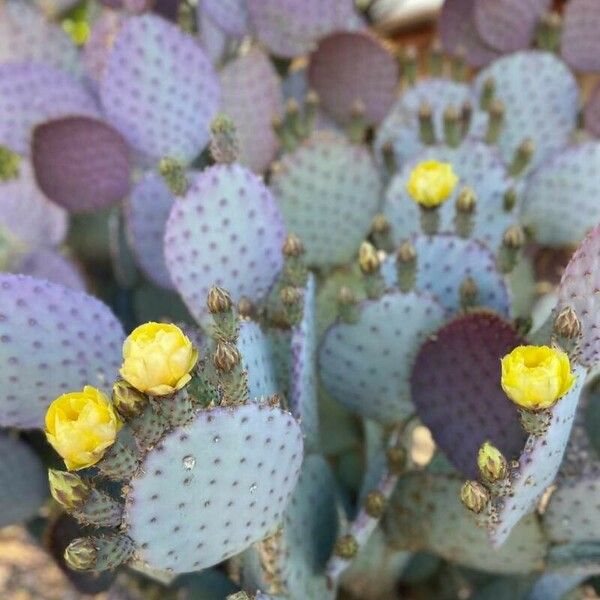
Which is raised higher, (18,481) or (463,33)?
(463,33)

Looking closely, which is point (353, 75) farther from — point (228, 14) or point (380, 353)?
point (380, 353)

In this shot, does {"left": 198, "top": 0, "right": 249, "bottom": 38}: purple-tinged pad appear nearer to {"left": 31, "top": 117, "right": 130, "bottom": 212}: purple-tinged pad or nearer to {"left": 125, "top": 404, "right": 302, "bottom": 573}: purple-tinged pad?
{"left": 31, "top": 117, "right": 130, "bottom": 212}: purple-tinged pad

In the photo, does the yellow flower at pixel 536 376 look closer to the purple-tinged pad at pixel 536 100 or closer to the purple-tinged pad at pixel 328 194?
the purple-tinged pad at pixel 328 194

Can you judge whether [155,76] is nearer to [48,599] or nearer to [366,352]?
[366,352]

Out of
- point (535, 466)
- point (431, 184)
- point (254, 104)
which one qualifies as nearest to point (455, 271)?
point (431, 184)

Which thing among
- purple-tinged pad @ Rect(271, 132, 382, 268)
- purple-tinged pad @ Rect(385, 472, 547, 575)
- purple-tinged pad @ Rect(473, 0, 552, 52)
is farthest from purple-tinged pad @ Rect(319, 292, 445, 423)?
purple-tinged pad @ Rect(473, 0, 552, 52)

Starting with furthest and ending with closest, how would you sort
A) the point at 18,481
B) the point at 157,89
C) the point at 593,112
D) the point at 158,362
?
the point at 593,112
the point at 157,89
the point at 18,481
the point at 158,362
